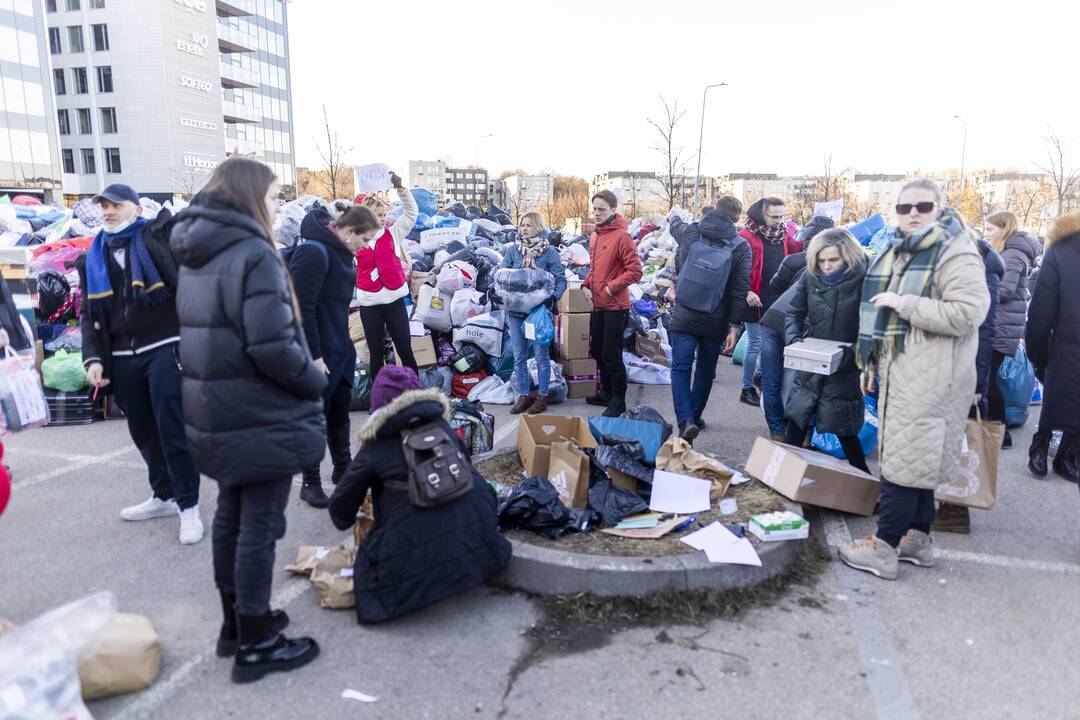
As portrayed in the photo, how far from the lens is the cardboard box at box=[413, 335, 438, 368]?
7520 mm

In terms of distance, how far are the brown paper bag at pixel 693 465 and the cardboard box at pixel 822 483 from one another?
307mm

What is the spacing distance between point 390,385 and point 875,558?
262 centimetres

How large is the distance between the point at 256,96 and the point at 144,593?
63.8 meters

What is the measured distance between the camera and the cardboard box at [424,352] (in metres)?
7.52

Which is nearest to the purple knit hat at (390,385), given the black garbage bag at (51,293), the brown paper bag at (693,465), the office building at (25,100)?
the brown paper bag at (693,465)

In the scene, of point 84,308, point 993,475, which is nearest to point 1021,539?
point 993,475

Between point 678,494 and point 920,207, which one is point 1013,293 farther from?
point 678,494

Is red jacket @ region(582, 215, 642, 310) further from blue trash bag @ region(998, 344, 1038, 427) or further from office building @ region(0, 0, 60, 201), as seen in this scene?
office building @ region(0, 0, 60, 201)

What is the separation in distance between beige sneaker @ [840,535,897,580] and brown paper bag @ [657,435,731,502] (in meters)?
0.86

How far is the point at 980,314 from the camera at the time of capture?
325 centimetres

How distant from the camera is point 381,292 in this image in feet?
19.7

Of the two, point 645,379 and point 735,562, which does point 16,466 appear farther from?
point 645,379

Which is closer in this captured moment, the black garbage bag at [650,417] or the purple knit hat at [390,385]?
the purple knit hat at [390,385]

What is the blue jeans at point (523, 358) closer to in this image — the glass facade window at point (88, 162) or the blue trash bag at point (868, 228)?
the blue trash bag at point (868, 228)
